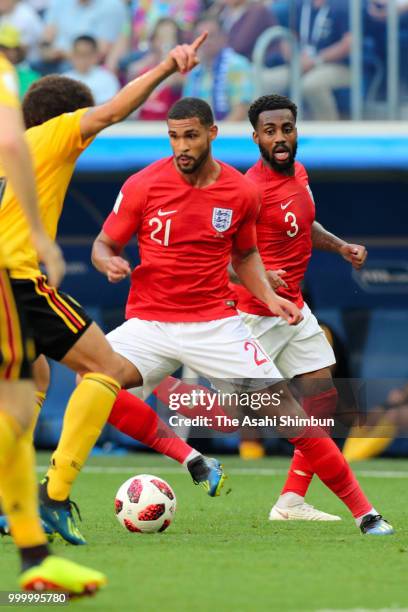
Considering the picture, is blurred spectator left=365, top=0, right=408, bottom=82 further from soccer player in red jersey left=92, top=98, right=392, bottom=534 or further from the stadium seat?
soccer player in red jersey left=92, top=98, right=392, bottom=534

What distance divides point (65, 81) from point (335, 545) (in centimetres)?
237

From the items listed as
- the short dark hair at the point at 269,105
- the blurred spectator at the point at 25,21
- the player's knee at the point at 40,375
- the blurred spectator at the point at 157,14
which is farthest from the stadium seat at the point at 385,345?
the player's knee at the point at 40,375

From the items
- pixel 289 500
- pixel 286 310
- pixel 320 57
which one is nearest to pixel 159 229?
pixel 286 310

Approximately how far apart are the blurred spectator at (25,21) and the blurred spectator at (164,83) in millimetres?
1263

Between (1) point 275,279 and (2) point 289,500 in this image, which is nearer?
(1) point 275,279

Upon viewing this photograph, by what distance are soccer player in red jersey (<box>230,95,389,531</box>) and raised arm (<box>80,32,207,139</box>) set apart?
182 centimetres

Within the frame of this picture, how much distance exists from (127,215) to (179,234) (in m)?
0.26

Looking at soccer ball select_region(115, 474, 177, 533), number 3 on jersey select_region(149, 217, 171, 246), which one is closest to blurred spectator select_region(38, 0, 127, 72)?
A: number 3 on jersey select_region(149, 217, 171, 246)

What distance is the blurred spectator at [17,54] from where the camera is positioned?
12.8m

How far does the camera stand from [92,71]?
42.6ft

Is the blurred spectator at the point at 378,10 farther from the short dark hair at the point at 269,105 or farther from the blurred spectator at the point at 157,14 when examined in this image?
the short dark hair at the point at 269,105

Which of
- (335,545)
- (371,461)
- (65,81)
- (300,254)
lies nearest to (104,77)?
(371,461)

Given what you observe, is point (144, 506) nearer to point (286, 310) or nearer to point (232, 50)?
point (286, 310)

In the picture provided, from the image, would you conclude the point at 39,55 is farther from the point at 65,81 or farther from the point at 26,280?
the point at 26,280
